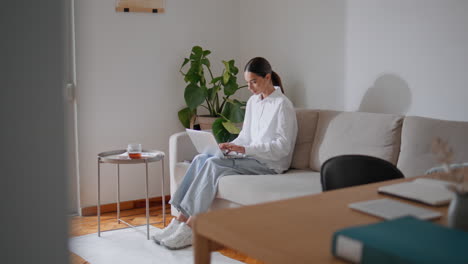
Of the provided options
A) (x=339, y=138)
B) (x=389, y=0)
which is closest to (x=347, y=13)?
(x=389, y=0)

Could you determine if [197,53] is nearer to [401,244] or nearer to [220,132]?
[220,132]

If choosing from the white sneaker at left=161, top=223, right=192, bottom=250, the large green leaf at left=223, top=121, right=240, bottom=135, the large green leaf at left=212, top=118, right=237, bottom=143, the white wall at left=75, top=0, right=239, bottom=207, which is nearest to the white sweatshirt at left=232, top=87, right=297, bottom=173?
the large green leaf at left=223, top=121, right=240, bottom=135

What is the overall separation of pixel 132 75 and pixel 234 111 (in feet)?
2.89

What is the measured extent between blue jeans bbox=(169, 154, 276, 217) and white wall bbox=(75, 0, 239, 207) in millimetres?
1087

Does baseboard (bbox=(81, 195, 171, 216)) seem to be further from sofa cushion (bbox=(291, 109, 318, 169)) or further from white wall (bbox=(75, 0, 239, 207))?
sofa cushion (bbox=(291, 109, 318, 169))

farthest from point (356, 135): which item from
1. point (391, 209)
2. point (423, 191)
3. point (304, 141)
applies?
point (391, 209)

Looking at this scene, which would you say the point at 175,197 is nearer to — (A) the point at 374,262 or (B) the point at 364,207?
(B) the point at 364,207

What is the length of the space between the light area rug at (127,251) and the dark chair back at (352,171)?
1.26 metres

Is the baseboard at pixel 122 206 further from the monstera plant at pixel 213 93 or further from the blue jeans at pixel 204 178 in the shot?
the blue jeans at pixel 204 178

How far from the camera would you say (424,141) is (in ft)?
9.40

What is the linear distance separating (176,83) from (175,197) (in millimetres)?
1390

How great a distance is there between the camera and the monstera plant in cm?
416

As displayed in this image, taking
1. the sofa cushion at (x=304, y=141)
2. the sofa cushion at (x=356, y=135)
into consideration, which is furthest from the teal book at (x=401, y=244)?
the sofa cushion at (x=304, y=141)

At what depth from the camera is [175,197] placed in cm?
350
